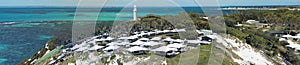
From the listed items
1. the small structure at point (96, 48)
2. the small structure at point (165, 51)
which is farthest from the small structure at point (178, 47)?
the small structure at point (96, 48)

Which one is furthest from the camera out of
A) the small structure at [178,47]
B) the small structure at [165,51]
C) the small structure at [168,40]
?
the small structure at [168,40]

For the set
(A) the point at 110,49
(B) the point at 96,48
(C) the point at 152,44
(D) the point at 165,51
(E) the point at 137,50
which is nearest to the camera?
(D) the point at 165,51

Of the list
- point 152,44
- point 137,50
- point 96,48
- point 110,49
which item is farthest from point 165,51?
point 96,48

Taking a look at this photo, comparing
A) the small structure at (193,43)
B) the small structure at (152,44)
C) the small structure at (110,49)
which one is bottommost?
the small structure at (110,49)

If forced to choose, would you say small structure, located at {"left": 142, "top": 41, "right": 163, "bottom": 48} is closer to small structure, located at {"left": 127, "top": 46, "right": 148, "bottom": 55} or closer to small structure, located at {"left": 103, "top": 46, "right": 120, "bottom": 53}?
small structure, located at {"left": 127, "top": 46, "right": 148, "bottom": 55}

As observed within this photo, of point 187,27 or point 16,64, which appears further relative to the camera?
point 16,64

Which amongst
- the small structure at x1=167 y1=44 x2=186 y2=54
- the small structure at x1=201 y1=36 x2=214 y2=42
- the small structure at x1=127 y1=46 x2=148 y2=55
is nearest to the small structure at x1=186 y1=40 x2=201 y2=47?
the small structure at x1=167 y1=44 x2=186 y2=54

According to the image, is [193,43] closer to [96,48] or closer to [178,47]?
[178,47]

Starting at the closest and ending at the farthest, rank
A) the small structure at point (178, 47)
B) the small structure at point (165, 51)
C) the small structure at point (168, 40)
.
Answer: the small structure at point (165, 51)
the small structure at point (178, 47)
the small structure at point (168, 40)

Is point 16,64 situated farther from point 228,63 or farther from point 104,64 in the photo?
point 228,63

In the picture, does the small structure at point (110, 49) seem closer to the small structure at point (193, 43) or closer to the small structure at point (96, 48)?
the small structure at point (96, 48)

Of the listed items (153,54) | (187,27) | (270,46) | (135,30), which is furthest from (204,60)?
(135,30)
